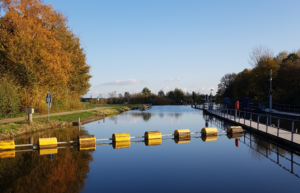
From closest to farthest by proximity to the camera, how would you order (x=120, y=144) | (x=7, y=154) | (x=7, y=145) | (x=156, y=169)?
(x=156, y=169) < (x=7, y=154) < (x=7, y=145) < (x=120, y=144)

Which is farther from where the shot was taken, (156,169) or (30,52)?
(30,52)

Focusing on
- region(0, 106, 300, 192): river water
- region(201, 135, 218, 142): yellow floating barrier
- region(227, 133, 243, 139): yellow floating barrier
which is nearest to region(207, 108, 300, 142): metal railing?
region(227, 133, 243, 139): yellow floating barrier

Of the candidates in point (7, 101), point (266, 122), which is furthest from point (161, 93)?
point (7, 101)

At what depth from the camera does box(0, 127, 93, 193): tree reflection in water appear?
7758 mm

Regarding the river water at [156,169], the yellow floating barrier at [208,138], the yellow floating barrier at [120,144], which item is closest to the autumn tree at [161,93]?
the yellow floating barrier at [208,138]

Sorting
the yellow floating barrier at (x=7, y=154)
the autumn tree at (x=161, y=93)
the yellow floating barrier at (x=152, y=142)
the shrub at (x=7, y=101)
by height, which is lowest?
the yellow floating barrier at (x=7, y=154)

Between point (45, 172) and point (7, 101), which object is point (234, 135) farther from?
point (7, 101)

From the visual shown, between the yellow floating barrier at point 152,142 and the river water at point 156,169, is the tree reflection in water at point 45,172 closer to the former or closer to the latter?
the river water at point 156,169

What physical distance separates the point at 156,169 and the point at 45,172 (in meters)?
3.98

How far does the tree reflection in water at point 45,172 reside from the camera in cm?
776

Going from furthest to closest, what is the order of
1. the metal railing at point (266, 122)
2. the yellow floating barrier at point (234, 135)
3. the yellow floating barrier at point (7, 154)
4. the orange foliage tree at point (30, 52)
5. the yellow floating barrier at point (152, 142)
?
1. the orange foliage tree at point (30, 52)
2. the yellow floating barrier at point (234, 135)
3. the metal railing at point (266, 122)
4. the yellow floating barrier at point (152, 142)
5. the yellow floating barrier at point (7, 154)

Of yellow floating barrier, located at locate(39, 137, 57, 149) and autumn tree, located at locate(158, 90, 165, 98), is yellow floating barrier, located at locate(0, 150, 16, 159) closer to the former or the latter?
yellow floating barrier, located at locate(39, 137, 57, 149)

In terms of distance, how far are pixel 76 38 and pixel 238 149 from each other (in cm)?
3782

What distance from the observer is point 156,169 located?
387 inches
